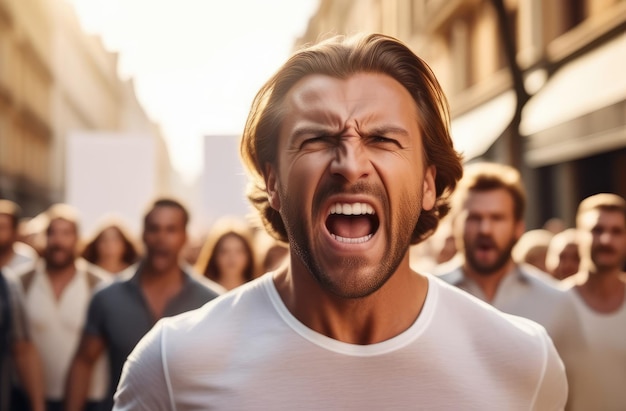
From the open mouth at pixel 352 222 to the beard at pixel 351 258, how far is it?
1.2 inches

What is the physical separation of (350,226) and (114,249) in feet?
24.4

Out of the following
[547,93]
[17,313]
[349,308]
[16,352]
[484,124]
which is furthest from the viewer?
[484,124]

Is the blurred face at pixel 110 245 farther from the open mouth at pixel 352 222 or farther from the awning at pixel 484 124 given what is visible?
the awning at pixel 484 124

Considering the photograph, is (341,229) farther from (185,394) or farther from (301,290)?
(185,394)

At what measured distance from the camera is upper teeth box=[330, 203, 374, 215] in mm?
2256

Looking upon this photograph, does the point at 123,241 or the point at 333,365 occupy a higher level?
the point at 333,365

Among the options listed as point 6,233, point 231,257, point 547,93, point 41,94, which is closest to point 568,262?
point 231,257

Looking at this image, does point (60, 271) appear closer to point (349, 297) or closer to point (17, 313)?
point (17, 313)

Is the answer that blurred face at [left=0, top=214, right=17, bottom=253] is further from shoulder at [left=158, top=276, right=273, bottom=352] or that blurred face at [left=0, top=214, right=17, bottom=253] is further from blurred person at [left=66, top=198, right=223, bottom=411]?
shoulder at [left=158, top=276, right=273, bottom=352]

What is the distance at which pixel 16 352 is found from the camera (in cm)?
644

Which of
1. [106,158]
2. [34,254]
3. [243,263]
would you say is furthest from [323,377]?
[106,158]

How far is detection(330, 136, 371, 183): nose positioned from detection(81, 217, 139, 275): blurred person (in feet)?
24.1

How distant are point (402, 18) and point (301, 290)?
3131 cm

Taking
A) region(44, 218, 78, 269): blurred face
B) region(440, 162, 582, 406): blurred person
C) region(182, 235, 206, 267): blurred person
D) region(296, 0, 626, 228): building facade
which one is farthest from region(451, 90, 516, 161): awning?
region(440, 162, 582, 406): blurred person
